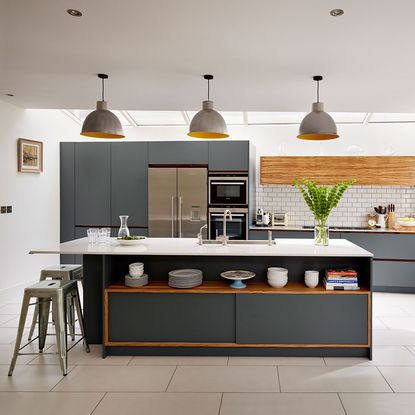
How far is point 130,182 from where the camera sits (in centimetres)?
681

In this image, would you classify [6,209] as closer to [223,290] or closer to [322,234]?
[223,290]

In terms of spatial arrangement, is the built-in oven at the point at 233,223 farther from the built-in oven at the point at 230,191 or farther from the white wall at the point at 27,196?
the white wall at the point at 27,196

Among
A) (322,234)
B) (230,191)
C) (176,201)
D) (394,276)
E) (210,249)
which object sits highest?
(230,191)

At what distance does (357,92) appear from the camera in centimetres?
477

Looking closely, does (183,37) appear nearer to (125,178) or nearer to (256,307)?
(256,307)

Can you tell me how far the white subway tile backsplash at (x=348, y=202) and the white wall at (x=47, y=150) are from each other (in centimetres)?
61

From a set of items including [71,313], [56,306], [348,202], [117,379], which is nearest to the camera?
[117,379]

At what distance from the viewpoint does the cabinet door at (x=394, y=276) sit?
614 centimetres

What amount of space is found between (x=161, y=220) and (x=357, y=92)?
344 centimetres

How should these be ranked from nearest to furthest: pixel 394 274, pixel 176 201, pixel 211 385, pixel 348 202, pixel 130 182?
pixel 211 385
pixel 394 274
pixel 176 201
pixel 130 182
pixel 348 202

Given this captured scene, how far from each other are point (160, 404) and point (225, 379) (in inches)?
23.6

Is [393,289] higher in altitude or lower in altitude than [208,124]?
lower

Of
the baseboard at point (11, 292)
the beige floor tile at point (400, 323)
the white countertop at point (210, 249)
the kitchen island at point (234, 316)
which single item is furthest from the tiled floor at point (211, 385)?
the baseboard at point (11, 292)

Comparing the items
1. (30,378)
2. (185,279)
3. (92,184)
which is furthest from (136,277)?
(92,184)
